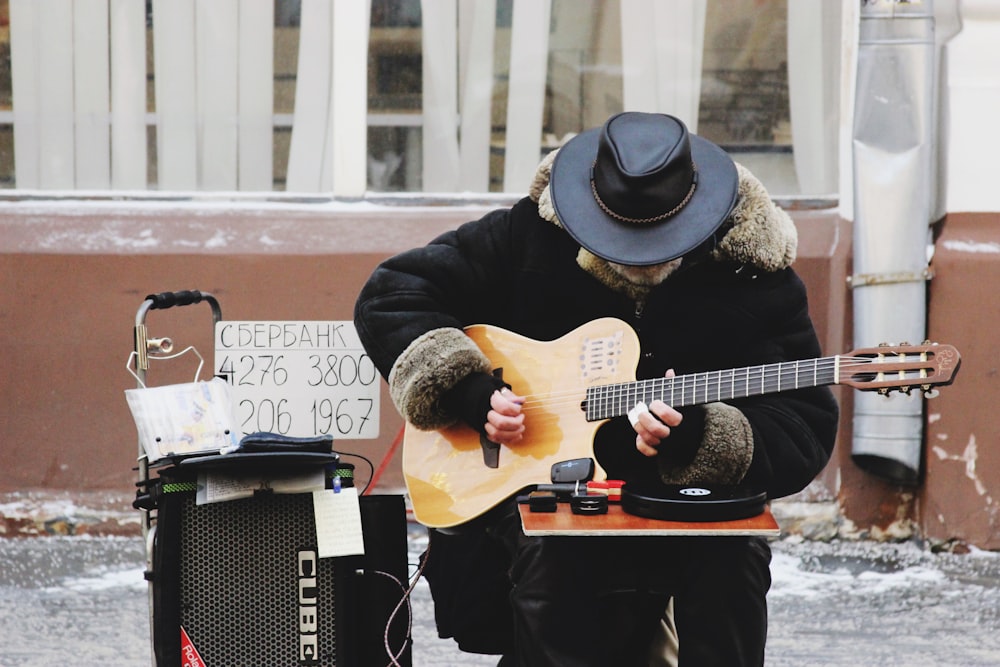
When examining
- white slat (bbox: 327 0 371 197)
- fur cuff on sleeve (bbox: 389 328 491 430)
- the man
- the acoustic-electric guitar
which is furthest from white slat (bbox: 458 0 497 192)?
fur cuff on sleeve (bbox: 389 328 491 430)

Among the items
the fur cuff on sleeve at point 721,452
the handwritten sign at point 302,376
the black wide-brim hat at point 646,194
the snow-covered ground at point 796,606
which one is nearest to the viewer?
the fur cuff on sleeve at point 721,452

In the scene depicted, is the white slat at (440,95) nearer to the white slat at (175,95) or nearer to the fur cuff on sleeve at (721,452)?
the white slat at (175,95)

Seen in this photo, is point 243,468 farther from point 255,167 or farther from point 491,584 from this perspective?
point 255,167

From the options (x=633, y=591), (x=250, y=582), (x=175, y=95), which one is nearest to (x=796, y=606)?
(x=633, y=591)

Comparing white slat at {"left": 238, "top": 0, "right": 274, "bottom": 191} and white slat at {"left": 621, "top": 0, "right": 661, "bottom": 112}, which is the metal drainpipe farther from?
white slat at {"left": 238, "top": 0, "right": 274, "bottom": 191}

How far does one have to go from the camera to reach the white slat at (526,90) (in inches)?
213

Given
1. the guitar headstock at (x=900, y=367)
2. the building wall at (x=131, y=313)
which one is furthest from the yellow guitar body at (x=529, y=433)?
the building wall at (x=131, y=313)

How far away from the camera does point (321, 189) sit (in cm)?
546

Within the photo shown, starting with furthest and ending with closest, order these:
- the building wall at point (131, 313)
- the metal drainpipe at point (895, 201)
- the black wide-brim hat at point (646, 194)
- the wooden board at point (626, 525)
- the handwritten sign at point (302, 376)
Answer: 1. the building wall at point (131, 313)
2. the metal drainpipe at point (895, 201)
3. the handwritten sign at point (302, 376)
4. the black wide-brim hat at point (646, 194)
5. the wooden board at point (626, 525)

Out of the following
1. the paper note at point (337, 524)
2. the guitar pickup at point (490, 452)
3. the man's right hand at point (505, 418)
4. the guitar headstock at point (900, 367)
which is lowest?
the paper note at point (337, 524)

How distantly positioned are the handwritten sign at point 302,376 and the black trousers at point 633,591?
80 cm

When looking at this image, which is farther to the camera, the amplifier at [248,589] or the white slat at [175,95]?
the white slat at [175,95]

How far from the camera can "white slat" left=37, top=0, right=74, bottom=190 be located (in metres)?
5.38

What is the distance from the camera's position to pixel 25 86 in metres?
5.43
